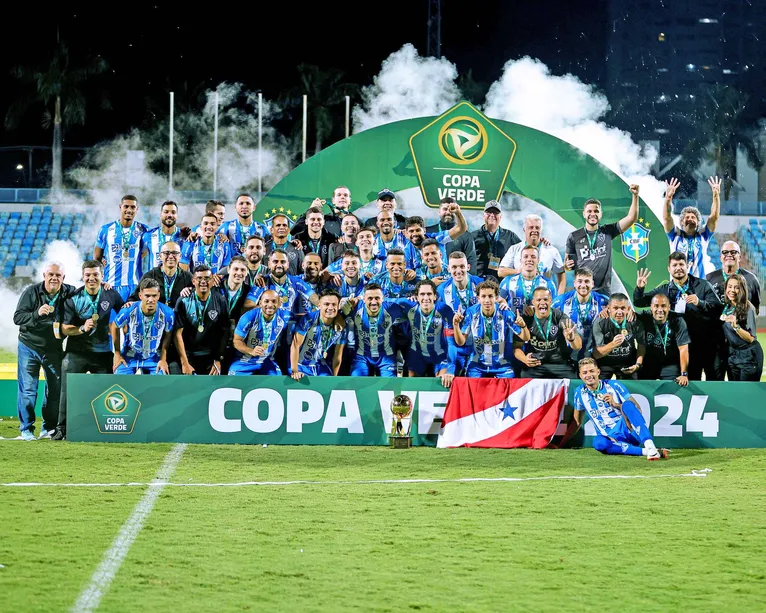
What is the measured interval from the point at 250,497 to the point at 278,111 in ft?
102

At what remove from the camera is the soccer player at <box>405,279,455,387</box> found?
36.5 feet

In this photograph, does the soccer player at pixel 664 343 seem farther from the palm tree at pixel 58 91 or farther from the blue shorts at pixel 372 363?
the palm tree at pixel 58 91

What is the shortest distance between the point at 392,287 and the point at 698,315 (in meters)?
3.32

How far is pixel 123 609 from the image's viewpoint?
16.3 feet

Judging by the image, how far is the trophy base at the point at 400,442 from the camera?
35.2 ft

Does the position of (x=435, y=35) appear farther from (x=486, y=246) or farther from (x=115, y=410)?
(x=115, y=410)

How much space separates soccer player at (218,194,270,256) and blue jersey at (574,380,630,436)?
4298 millimetres

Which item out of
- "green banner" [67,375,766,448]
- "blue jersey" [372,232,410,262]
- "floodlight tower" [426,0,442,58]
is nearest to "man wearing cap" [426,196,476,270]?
"blue jersey" [372,232,410,262]

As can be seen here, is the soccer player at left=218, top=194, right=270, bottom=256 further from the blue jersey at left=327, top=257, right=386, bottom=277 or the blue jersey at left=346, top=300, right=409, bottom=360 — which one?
the blue jersey at left=346, top=300, right=409, bottom=360

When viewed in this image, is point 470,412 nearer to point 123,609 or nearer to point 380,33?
point 123,609

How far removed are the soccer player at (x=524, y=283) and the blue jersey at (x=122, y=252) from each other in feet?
13.4

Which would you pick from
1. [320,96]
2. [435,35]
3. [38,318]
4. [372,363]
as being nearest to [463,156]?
[372,363]

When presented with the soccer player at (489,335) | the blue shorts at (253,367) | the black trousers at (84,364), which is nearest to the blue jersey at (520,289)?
the soccer player at (489,335)

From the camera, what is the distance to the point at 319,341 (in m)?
11.2
